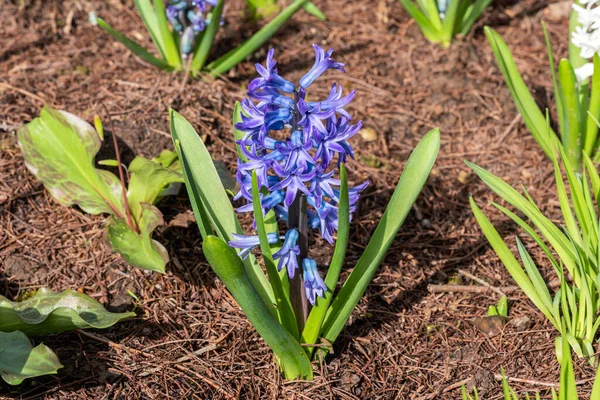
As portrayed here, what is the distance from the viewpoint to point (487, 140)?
11.9ft

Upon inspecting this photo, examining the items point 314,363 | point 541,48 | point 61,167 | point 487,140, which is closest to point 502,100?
point 487,140

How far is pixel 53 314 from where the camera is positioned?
7.52ft

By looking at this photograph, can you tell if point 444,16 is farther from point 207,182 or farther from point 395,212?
point 207,182

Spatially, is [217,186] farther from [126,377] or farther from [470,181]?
[470,181]

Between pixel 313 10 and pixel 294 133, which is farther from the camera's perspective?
pixel 313 10

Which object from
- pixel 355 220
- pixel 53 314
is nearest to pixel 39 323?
pixel 53 314

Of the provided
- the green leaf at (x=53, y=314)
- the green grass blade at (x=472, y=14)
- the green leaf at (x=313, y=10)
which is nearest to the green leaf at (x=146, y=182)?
the green leaf at (x=53, y=314)

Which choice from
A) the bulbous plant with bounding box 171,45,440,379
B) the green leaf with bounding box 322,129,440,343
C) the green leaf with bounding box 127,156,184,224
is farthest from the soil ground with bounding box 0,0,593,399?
the green leaf with bounding box 322,129,440,343

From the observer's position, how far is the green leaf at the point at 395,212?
223 centimetres

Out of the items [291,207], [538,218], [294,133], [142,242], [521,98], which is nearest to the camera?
[294,133]

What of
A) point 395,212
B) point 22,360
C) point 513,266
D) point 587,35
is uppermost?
point 587,35

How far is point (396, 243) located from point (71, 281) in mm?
Result: 1295

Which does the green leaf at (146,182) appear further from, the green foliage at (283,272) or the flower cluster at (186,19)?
the flower cluster at (186,19)

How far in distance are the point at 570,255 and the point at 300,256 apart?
0.94m
